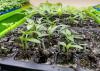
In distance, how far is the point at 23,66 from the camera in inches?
52.5

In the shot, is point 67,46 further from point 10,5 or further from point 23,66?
point 10,5

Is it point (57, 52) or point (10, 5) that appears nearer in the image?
point (57, 52)

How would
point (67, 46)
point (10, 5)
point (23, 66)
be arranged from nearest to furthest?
point (23, 66), point (67, 46), point (10, 5)

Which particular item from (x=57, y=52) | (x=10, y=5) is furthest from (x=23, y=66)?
(x=10, y=5)

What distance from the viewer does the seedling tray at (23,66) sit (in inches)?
51.6

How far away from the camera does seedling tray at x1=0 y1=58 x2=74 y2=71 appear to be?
1.31 metres

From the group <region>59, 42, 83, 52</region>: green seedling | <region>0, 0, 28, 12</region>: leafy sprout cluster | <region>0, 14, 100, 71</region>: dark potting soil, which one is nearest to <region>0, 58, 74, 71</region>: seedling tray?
<region>0, 14, 100, 71</region>: dark potting soil

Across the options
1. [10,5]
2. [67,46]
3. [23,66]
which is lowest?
[23,66]

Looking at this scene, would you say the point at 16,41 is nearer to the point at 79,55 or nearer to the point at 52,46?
the point at 52,46

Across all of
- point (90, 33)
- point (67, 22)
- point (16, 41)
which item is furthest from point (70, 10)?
point (16, 41)

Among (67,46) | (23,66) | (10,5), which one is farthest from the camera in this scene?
(10,5)

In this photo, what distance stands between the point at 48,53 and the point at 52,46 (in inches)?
5.7

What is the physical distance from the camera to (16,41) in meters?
1.69

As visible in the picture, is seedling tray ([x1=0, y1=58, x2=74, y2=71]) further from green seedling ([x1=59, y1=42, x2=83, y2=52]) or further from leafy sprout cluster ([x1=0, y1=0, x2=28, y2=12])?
leafy sprout cluster ([x1=0, y1=0, x2=28, y2=12])
